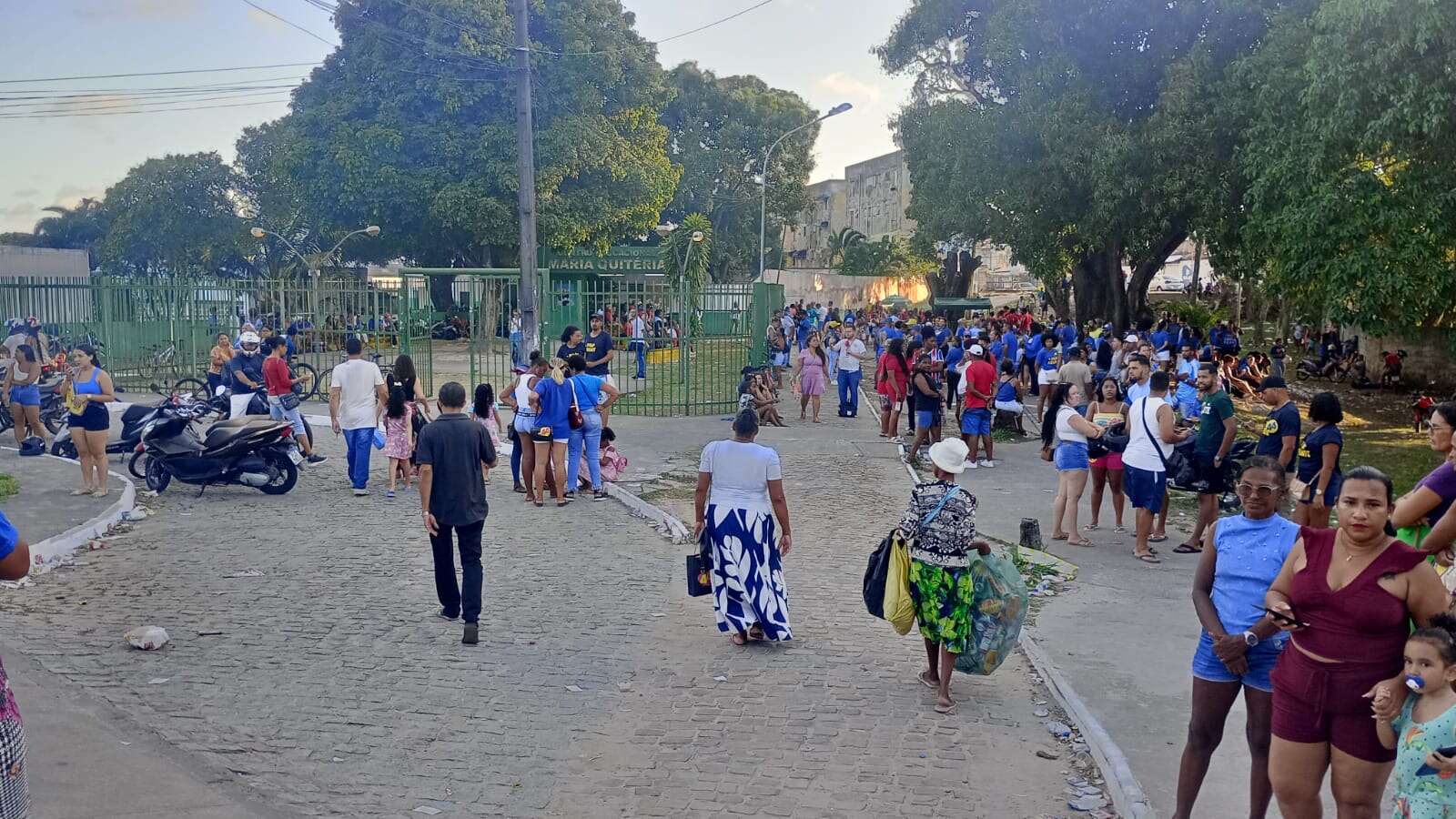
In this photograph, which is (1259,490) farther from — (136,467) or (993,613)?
(136,467)

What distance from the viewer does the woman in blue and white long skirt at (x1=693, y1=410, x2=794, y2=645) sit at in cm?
754

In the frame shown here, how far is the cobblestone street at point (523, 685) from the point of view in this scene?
557 centimetres

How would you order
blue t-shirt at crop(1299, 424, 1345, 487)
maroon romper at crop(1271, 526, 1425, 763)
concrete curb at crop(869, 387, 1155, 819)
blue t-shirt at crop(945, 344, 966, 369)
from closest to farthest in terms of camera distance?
maroon romper at crop(1271, 526, 1425, 763)
concrete curb at crop(869, 387, 1155, 819)
blue t-shirt at crop(1299, 424, 1345, 487)
blue t-shirt at crop(945, 344, 966, 369)

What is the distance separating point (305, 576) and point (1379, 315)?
58.0 ft

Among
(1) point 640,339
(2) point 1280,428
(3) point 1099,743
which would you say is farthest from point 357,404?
(1) point 640,339

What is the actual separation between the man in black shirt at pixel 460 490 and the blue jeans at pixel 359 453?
525 centimetres

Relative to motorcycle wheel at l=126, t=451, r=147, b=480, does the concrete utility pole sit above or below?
above

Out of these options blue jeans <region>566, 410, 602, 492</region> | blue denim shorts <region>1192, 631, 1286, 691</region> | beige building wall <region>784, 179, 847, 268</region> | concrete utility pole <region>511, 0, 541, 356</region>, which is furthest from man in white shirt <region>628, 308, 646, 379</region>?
beige building wall <region>784, 179, 847, 268</region>

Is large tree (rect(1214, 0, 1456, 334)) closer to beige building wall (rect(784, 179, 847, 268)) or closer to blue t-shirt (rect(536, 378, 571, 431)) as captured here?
blue t-shirt (rect(536, 378, 571, 431))

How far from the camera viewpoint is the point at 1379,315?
1992cm

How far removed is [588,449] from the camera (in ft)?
42.0

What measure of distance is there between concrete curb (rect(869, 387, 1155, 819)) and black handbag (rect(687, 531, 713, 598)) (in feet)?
6.79

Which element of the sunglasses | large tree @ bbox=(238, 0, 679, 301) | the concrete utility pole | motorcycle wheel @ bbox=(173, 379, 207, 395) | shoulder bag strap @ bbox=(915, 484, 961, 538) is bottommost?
motorcycle wheel @ bbox=(173, 379, 207, 395)

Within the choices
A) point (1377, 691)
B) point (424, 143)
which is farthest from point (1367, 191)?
point (424, 143)
